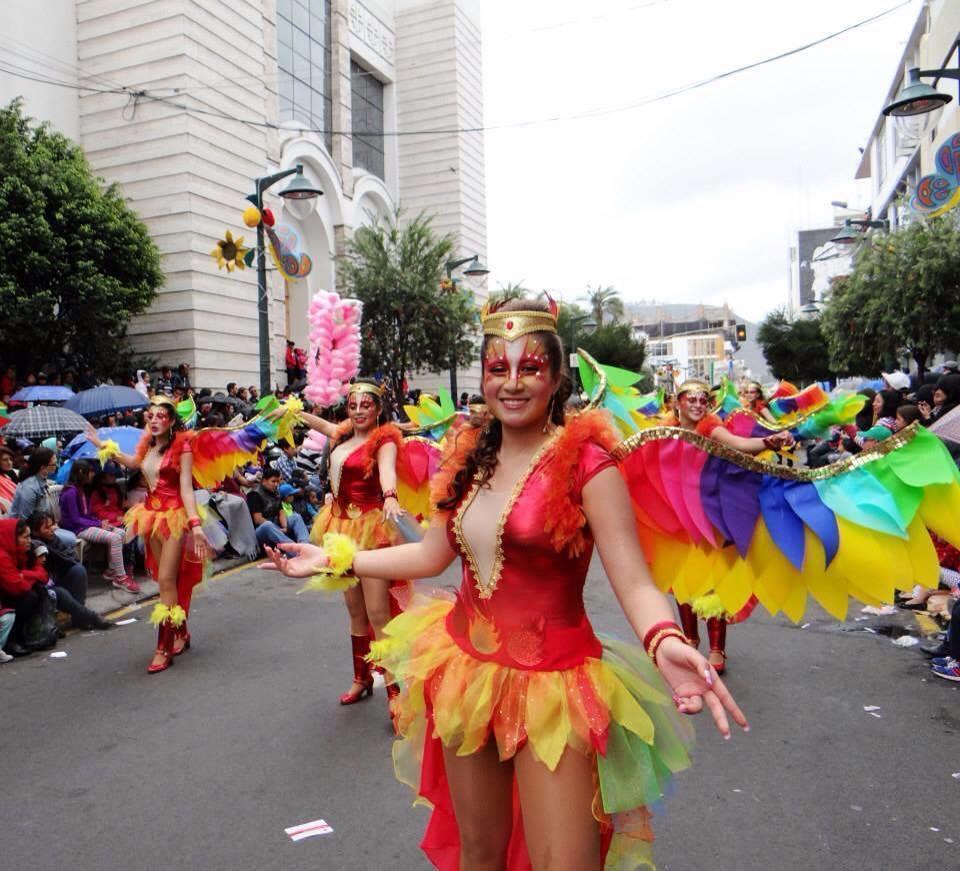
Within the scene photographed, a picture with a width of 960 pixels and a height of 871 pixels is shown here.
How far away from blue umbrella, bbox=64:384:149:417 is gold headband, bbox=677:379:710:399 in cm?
983

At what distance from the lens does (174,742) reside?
446 centimetres

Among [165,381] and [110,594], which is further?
[165,381]

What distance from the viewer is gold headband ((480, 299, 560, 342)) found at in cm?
220

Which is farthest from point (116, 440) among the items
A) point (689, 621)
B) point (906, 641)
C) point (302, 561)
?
point (906, 641)

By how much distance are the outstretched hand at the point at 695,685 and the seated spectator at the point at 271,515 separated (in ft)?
28.6

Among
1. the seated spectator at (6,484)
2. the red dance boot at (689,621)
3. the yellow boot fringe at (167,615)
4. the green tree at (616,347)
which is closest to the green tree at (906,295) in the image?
the red dance boot at (689,621)

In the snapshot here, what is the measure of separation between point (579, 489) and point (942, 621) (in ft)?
19.2

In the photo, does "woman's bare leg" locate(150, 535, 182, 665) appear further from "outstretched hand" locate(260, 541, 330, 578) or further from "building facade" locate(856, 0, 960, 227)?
A: "building facade" locate(856, 0, 960, 227)

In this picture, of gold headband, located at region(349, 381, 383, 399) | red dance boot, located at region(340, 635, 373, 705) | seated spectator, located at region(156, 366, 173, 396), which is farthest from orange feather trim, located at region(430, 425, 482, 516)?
seated spectator, located at region(156, 366, 173, 396)

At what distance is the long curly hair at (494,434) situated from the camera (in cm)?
226

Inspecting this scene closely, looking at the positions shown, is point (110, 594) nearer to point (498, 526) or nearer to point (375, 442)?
point (375, 442)

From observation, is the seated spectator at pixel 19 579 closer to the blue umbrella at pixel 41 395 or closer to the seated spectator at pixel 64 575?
the seated spectator at pixel 64 575

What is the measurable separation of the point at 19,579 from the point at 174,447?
5.42 feet

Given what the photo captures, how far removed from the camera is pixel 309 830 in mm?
3439
